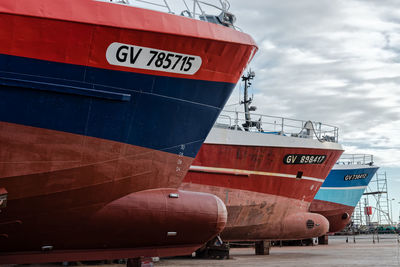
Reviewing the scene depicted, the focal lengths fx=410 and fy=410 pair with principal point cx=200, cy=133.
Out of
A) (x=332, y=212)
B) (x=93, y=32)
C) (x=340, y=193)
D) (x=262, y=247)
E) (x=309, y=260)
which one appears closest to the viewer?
(x=93, y=32)

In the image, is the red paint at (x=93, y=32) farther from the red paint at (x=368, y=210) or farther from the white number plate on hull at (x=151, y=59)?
the red paint at (x=368, y=210)

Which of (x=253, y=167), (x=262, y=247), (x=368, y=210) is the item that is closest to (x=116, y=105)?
(x=253, y=167)

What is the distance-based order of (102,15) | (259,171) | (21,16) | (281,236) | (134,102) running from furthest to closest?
(281,236) → (259,171) → (134,102) → (102,15) → (21,16)

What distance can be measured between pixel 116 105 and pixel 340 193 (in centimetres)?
2113

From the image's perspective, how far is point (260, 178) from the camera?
554 inches

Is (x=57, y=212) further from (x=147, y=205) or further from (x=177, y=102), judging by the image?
(x=177, y=102)

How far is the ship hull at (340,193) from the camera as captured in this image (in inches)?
951

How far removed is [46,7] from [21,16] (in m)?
0.42

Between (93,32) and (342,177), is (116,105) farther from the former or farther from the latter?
(342,177)

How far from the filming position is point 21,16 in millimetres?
6223

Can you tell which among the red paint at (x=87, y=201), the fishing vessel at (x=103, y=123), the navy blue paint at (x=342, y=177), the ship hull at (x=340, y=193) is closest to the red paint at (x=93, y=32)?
the fishing vessel at (x=103, y=123)

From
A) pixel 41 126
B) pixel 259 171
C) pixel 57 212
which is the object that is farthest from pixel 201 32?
pixel 259 171

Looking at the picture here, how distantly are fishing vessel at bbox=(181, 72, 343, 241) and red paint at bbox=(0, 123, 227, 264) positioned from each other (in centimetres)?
479

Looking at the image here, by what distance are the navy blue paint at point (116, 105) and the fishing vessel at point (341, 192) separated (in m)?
17.1
